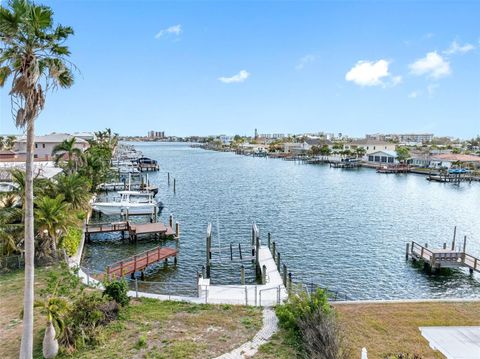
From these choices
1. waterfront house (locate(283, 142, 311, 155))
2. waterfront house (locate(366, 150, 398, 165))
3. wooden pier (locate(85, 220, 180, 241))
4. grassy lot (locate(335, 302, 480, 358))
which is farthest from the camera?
waterfront house (locate(283, 142, 311, 155))

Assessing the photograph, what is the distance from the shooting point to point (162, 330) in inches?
572

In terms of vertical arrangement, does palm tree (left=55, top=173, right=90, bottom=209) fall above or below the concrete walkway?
above

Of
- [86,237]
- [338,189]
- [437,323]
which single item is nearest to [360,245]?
[437,323]

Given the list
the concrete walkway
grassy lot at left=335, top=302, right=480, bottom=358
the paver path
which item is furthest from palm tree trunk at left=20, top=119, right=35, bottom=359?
the concrete walkway

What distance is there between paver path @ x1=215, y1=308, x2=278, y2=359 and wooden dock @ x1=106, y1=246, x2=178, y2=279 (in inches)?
394

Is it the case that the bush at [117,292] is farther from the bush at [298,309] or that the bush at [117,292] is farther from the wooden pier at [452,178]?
the wooden pier at [452,178]

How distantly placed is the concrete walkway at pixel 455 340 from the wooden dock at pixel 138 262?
16.1m

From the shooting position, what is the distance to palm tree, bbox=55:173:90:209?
2491cm

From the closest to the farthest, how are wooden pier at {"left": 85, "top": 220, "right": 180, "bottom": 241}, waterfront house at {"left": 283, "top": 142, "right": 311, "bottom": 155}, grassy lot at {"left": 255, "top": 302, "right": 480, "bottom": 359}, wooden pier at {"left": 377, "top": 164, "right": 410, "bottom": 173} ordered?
grassy lot at {"left": 255, "top": 302, "right": 480, "bottom": 359} → wooden pier at {"left": 85, "top": 220, "right": 180, "bottom": 241} → wooden pier at {"left": 377, "top": 164, "right": 410, "bottom": 173} → waterfront house at {"left": 283, "top": 142, "right": 311, "bottom": 155}

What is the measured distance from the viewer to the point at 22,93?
10156 millimetres

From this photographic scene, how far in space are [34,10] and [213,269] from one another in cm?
2055

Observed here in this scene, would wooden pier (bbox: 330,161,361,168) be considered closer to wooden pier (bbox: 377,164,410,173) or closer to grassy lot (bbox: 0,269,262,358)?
wooden pier (bbox: 377,164,410,173)

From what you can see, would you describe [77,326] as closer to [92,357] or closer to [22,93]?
[92,357]

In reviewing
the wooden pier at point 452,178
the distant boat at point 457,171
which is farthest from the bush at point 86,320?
the distant boat at point 457,171
